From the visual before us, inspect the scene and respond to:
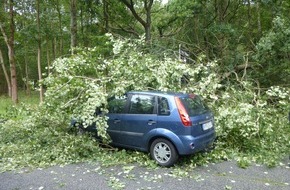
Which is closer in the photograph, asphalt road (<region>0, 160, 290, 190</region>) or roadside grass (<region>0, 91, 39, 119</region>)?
asphalt road (<region>0, 160, 290, 190</region>)

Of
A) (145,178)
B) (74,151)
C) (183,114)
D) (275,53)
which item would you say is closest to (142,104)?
(183,114)

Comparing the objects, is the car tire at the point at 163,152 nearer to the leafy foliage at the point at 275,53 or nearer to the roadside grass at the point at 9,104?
the roadside grass at the point at 9,104

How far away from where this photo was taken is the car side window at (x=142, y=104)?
5617mm

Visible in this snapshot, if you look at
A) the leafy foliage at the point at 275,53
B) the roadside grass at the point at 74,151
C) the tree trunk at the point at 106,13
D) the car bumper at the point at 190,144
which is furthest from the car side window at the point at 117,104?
the tree trunk at the point at 106,13

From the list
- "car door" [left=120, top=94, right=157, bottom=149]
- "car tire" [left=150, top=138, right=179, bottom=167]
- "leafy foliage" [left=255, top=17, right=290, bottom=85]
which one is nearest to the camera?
"car tire" [left=150, top=138, right=179, bottom=167]

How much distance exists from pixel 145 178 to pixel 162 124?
43.6 inches

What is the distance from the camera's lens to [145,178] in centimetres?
485

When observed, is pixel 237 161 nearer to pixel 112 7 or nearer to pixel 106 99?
pixel 106 99

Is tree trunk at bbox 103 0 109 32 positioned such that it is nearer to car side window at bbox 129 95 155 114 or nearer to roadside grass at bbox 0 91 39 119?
roadside grass at bbox 0 91 39 119

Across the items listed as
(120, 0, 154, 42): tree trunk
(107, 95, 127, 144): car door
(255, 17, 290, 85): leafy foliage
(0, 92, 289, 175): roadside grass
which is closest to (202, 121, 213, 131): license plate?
(0, 92, 289, 175): roadside grass

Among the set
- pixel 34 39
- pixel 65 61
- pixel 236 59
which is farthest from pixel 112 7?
pixel 65 61

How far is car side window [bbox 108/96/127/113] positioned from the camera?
6023mm

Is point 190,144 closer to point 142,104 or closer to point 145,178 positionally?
point 145,178

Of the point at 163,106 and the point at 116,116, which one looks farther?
the point at 116,116
